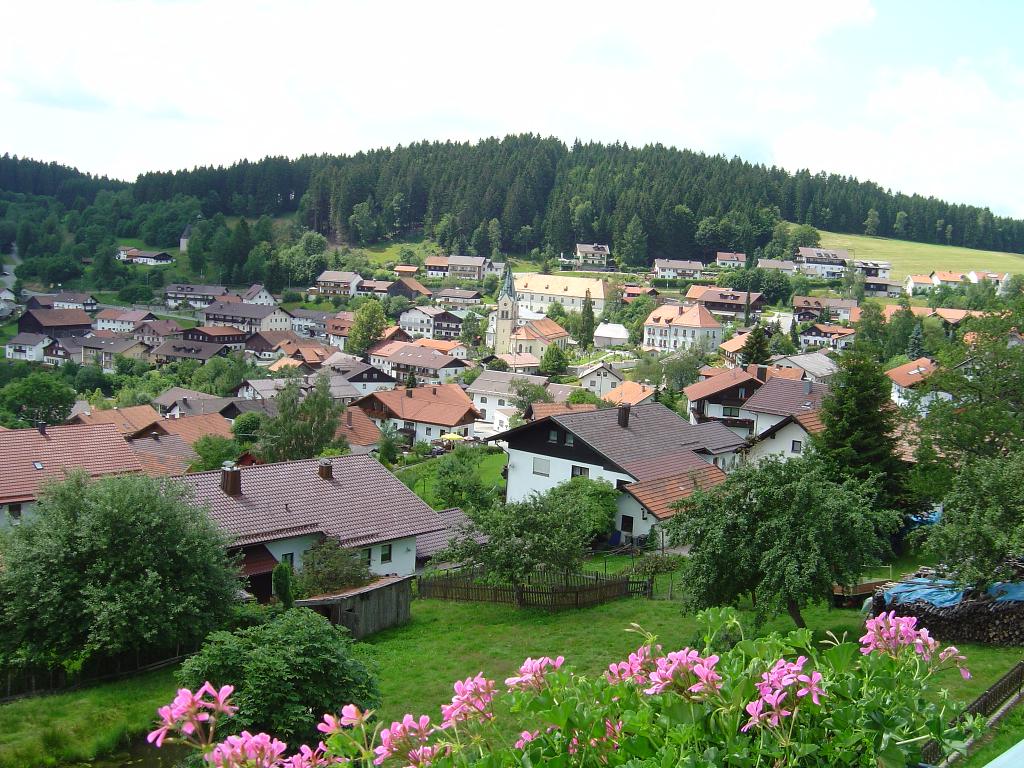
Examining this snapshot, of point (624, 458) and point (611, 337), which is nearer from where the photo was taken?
point (624, 458)

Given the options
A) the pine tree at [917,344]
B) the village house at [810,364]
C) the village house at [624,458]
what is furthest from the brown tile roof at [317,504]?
the pine tree at [917,344]

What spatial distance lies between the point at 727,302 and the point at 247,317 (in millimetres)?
68458

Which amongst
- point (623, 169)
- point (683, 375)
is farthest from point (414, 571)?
point (623, 169)

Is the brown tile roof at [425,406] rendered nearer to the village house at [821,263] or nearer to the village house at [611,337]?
the village house at [611,337]

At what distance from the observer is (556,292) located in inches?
5049

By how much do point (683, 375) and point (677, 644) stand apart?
170 ft

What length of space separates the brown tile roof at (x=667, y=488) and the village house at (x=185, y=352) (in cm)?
8609

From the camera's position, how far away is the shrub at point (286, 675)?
12180 mm

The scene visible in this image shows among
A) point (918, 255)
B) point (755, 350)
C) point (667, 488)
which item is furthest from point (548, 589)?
point (918, 255)

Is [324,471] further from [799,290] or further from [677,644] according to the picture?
[799,290]

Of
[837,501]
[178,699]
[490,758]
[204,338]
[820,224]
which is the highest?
[820,224]

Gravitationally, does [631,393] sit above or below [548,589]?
below

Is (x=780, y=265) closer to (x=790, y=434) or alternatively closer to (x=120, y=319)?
(x=120, y=319)

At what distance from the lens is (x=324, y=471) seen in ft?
88.6
